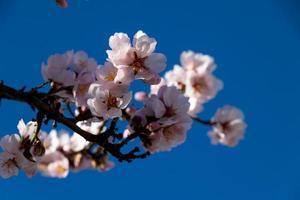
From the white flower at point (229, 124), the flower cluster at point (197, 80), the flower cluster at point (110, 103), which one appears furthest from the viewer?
the white flower at point (229, 124)

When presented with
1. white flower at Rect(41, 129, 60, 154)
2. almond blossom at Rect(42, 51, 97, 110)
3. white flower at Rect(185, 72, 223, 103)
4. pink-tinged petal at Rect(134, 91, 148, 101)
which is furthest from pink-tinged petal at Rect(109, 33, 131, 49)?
white flower at Rect(41, 129, 60, 154)

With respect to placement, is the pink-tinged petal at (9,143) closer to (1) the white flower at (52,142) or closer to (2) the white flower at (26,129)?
(2) the white flower at (26,129)

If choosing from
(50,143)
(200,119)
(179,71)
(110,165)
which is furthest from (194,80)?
(50,143)

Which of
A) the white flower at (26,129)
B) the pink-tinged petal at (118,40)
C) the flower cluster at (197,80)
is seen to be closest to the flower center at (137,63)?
the pink-tinged petal at (118,40)

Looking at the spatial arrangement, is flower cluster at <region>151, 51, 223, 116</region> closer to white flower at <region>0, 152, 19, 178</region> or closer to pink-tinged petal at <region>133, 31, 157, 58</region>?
pink-tinged petal at <region>133, 31, 157, 58</region>

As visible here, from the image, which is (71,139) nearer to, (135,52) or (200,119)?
(200,119)

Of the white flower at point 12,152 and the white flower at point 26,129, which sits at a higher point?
the white flower at point 26,129

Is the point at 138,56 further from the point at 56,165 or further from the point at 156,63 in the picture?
the point at 56,165
